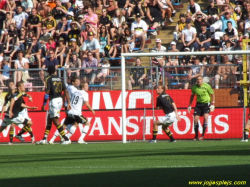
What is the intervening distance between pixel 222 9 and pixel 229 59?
4.29m

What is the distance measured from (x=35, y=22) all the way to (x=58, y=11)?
3.81ft

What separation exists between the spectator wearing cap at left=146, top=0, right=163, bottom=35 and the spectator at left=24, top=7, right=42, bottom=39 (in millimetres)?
4885

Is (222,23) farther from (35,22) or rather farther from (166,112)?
(35,22)

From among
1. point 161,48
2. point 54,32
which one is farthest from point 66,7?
point 161,48

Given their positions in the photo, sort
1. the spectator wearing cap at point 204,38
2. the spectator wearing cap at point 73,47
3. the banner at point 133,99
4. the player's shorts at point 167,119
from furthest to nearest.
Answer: the spectator wearing cap at point 73,47 → the spectator wearing cap at point 204,38 → the banner at point 133,99 → the player's shorts at point 167,119

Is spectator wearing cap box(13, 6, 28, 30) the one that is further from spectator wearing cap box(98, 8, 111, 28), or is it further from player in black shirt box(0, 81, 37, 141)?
player in black shirt box(0, 81, 37, 141)

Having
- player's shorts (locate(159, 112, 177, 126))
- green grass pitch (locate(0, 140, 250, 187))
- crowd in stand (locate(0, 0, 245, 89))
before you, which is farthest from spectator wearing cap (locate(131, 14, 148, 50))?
green grass pitch (locate(0, 140, 250, 187))

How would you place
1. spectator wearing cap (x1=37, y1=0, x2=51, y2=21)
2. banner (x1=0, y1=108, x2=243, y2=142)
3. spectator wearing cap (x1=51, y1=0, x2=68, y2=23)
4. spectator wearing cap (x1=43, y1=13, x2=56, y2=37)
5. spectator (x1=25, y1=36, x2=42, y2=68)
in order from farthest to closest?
spectator wearing cap (x1=37, y1=0, x2=51, y2=21)
spectator wearing cap (x1=51, y1=0, x2=68, y2=23)
spectator wearing cap (x1=43, y1=13, x2=56, y2=37)
spectator (x1=25, y1=36, x2=42, y2=68)
banner (x1=0, y1=108, x2=243, y2=142)

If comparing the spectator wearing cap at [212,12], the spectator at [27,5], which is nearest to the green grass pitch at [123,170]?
the spectator wearing cap at [212,12]

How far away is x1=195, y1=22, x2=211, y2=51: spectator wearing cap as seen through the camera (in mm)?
23297

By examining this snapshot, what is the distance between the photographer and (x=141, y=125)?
20.3 meters

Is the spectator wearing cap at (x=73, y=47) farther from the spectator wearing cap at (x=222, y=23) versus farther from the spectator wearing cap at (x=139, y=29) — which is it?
the spectator wearing cap at (x=222, y=23)

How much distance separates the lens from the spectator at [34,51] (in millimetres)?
24656

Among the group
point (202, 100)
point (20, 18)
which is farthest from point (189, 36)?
point (20, 18)
